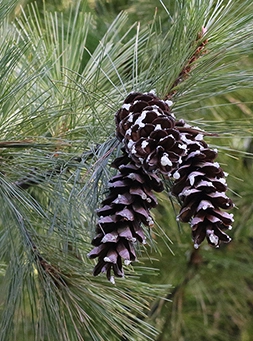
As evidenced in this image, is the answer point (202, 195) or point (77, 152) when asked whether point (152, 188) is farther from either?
point (77, 152)

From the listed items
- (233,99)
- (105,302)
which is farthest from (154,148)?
(233,99)

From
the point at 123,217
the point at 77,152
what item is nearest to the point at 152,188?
the point at 123,217

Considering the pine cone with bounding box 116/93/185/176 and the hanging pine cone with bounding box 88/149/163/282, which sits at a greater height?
the pine cone with bounding box 116/93/185/176

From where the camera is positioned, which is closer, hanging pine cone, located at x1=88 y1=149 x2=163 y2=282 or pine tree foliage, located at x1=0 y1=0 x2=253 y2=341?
hanging pine cone, located at x1=88 y1=149 x2=163 y2=282

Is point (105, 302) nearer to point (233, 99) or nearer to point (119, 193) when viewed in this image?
point (119, 193)
